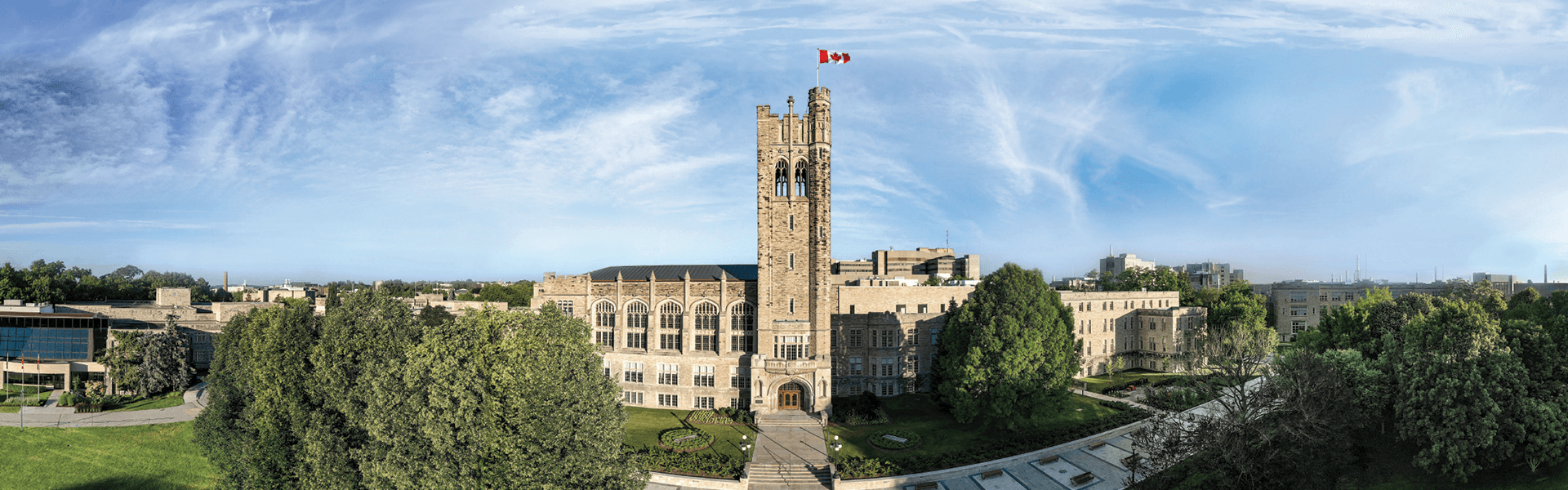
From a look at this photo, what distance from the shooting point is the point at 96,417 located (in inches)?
2349

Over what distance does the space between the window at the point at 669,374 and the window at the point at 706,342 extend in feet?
9.02

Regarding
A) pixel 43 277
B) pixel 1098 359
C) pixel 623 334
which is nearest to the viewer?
pixel 623 334

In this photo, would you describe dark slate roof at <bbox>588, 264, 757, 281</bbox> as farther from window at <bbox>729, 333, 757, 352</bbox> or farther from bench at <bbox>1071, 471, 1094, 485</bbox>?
bench at <bbox>1071, 471, 1094, 485</bbox>

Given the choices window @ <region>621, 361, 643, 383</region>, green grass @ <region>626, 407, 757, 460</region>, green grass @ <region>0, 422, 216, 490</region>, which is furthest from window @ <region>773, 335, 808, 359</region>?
green grass @ <region>0, 422, 216, 490</region>

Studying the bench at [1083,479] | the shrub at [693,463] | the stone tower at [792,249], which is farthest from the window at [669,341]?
the bench at [1083,479]

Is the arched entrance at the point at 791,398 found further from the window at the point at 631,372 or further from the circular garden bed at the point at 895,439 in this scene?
the window at the point at 631,372

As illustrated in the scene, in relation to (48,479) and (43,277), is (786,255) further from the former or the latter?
(43,277)

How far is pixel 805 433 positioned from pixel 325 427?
3238 cm

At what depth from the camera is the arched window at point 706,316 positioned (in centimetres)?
6303

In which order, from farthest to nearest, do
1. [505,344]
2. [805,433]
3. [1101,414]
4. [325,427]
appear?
[1101,414] < [805,433] < [325,427] < [505,344]

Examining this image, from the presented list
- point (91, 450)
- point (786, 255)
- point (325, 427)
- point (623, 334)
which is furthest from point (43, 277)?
point (786, 255)

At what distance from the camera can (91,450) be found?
53125mm

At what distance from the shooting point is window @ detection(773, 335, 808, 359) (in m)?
59.8

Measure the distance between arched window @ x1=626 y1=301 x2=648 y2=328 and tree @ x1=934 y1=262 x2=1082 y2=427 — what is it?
2912 centimetres
